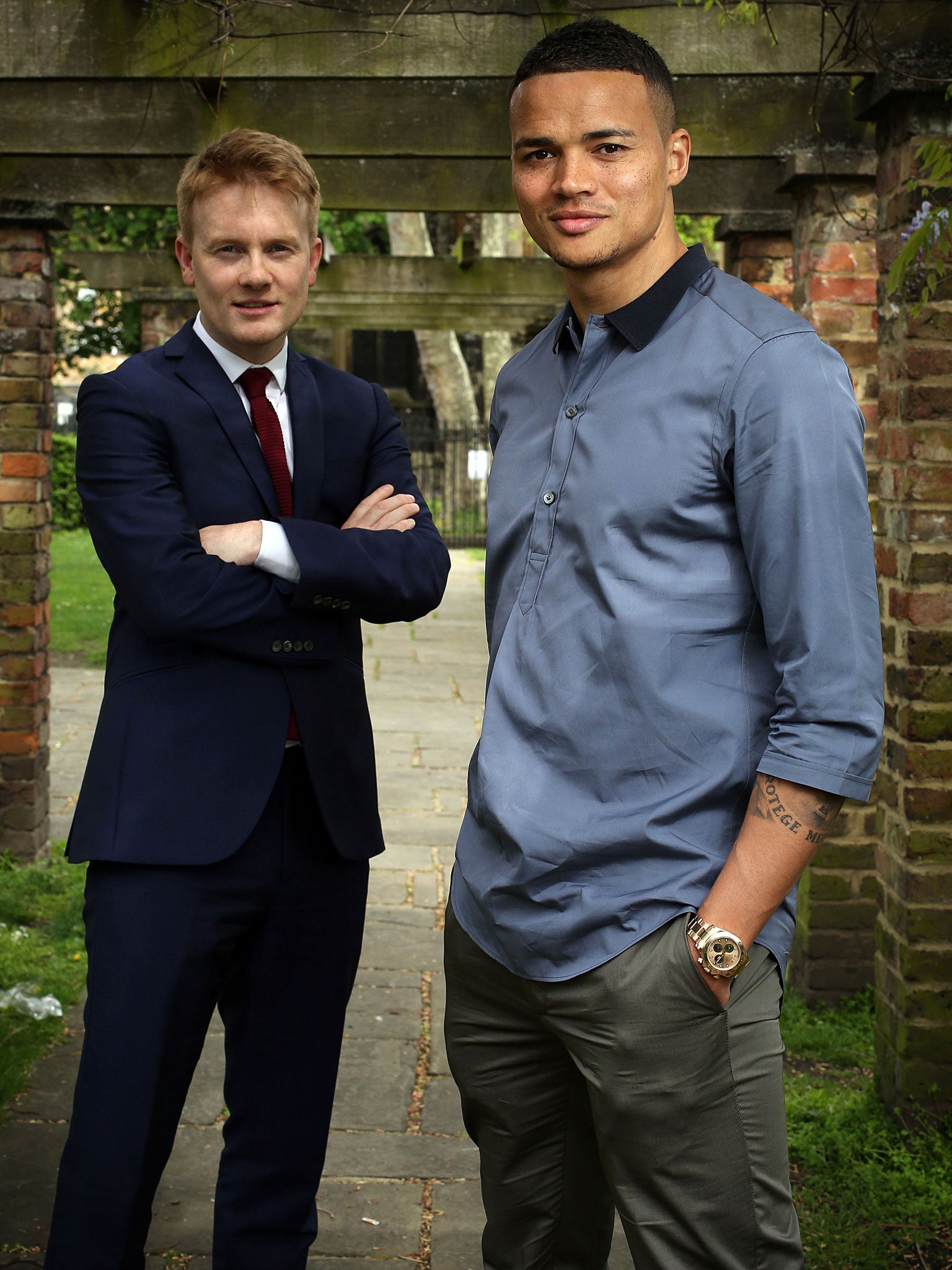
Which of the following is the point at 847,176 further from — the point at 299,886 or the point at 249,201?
the point at 299,886

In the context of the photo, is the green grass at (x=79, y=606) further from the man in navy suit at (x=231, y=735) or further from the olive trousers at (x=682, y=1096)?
the olive trousers at (x=682, y=1096)

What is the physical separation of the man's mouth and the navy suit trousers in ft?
3.39

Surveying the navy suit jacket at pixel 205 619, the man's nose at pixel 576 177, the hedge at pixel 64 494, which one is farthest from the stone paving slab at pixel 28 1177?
the hedge at pixel 64 494

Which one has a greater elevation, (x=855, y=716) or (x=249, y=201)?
(x=249, y=201)

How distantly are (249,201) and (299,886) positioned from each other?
1185mm

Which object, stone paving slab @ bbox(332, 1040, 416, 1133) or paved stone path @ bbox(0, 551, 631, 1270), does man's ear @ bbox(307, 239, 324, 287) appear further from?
stone paving slab @ bbox(332, 1040, 416, 1133)

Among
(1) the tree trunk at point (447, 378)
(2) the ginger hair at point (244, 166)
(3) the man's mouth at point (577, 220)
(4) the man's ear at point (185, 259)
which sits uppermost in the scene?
(1) the tree trunk at point (447, 378)

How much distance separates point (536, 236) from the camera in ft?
6.40

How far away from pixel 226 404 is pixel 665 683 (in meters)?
1.02

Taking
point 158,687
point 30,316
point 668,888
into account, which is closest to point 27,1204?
point 158,687

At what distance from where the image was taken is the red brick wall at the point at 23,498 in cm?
524

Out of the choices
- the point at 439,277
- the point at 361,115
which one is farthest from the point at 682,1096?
the point at 439,277

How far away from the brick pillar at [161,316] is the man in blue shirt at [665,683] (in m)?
7.91

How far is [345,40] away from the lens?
3.73 meters
